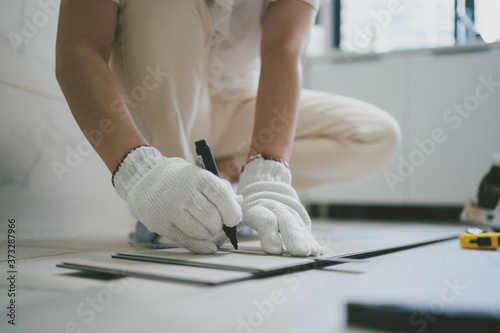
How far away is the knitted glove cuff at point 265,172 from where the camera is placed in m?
0.65

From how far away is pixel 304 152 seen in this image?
110cm

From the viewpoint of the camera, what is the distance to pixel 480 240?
73cm

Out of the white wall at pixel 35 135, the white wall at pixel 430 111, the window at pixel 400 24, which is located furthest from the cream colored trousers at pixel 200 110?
the window at pixel 400 24

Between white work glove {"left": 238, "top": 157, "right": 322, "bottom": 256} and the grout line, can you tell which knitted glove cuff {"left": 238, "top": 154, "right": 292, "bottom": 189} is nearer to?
white work glove {"left": 238, "top": 157, "right": 322, "bottom": 256}

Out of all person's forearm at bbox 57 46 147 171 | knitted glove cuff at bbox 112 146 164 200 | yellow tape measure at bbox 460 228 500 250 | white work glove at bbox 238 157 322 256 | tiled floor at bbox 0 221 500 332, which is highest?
Result: person's forearm at bbox 57 46 147 171

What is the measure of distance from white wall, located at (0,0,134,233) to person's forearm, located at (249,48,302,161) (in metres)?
0.55

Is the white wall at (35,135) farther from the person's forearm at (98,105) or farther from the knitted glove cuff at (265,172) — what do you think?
the knitted glove cuff at (265,172)

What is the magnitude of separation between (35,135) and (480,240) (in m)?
0.93

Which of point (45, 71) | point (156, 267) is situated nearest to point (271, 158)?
point (156, 267)

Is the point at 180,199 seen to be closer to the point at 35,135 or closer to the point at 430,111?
the point at 35,135

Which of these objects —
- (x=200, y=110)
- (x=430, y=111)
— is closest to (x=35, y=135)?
(x=200, y=110)

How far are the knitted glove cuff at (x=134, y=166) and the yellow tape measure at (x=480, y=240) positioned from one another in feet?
1.76

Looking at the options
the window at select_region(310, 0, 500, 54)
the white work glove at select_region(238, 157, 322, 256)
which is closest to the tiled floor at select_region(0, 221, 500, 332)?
the white work glove at select_region(238, 157, 322, 256)

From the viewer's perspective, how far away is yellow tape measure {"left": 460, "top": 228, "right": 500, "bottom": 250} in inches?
28.0
